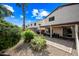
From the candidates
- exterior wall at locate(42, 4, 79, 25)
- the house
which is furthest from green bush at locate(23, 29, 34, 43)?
exterior wall at locate(42, 4, 79, 25)

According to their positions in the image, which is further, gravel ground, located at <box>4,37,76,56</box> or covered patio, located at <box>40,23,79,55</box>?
covered patio, located at <box>40,23,79,55</box>

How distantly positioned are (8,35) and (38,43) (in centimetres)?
143

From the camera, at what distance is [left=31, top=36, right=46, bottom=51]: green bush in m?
6.50

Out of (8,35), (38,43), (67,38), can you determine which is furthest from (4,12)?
(67,38)

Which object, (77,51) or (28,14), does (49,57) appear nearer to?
(77,51)

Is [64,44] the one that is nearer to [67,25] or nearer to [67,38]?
[67,38]

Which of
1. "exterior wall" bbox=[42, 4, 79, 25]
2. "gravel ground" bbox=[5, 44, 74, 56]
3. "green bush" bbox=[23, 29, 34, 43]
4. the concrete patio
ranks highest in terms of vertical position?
"exterior wall" bbox=[42, 4, 79, 25]

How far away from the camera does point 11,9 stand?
6555 mm

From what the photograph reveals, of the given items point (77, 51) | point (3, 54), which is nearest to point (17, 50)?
point (3, 54)

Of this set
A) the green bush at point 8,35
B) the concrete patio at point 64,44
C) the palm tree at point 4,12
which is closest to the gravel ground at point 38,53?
the concrete patio at point 64,44

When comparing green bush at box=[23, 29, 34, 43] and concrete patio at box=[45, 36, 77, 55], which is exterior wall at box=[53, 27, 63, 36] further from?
green bush at box=[23, 29, 34, 43]

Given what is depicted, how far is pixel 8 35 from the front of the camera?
6.68 meters

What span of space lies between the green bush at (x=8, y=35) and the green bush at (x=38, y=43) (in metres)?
0.81

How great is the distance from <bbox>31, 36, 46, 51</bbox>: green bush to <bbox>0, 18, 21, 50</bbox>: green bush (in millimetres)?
812
